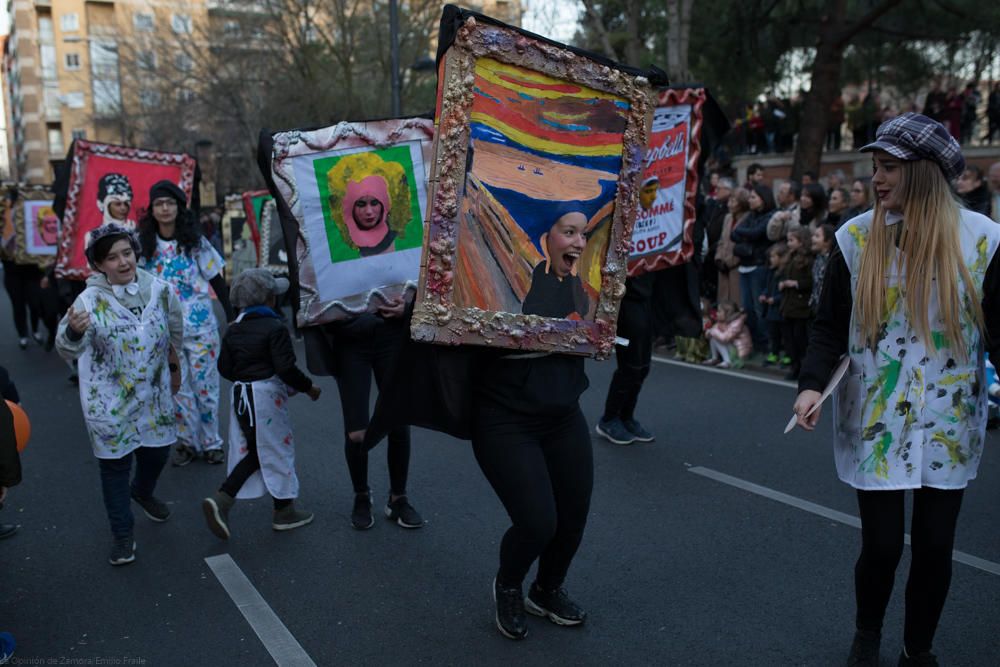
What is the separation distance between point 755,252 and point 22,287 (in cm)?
911

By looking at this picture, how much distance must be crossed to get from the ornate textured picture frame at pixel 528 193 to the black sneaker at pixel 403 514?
1.95m

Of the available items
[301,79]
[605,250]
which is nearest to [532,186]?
[605,250]

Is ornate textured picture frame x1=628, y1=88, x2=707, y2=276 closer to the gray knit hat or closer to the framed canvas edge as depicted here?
the gray knit hat

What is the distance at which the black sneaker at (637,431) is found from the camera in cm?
651

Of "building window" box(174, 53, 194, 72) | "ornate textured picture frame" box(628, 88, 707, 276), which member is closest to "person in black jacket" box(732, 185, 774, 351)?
"ornate textured picture frame" box(628, 88, 707, 276)

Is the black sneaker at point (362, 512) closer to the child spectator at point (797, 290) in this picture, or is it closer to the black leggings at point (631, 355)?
the black leggings at point (631, 355)

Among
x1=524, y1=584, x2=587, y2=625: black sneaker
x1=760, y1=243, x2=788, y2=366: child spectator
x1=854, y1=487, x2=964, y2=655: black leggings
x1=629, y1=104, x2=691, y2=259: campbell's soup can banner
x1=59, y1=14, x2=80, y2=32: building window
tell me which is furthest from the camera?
x1=59, y1=14, x2=80, y2=32: building window

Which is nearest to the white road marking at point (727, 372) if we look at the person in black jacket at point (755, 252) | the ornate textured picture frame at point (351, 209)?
the person in black jacket at point (755, 252)

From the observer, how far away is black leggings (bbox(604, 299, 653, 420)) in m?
6.02

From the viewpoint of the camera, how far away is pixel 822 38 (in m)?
15.9

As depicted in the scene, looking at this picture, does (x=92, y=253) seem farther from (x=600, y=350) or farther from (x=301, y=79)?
(x=301, y=79)

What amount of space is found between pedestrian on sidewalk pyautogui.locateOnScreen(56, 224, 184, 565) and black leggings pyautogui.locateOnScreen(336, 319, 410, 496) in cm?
92

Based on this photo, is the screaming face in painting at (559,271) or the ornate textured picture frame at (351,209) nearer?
the screaming face in painting at (559,271)

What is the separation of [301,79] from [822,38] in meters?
19.1
